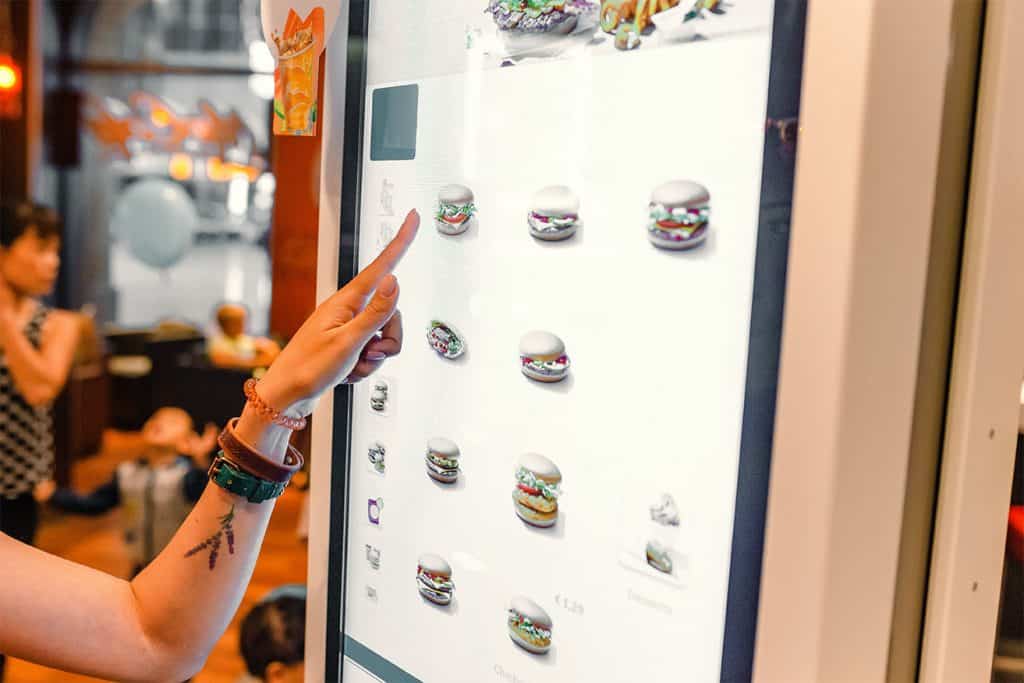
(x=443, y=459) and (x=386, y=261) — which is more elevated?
(x=386, y=261)

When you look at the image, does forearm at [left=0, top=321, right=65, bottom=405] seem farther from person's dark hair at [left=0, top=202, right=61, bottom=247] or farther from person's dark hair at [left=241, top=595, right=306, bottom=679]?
person's dark hair at [left=241, top=595, right=306, bottom=679]

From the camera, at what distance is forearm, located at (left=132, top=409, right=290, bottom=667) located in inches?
26.6

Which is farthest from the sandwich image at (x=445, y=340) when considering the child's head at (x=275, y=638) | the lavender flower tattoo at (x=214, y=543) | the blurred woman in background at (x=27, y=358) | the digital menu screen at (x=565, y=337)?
the blurred woman in background at (x=27, y=358)

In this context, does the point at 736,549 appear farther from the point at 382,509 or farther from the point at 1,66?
the point at 1,66

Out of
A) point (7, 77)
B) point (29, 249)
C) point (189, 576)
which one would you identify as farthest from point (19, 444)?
point (189, 576)

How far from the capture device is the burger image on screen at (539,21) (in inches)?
21.4

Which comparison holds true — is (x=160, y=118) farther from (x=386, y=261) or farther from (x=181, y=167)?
(x=386, y=261)

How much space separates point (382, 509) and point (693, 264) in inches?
14.5

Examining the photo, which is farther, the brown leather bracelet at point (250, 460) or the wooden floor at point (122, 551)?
the wooden floor at point (122, 551)

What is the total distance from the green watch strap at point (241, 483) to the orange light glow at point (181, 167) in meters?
0.66

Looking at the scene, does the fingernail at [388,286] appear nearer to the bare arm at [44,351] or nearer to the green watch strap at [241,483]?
the green watch strap at [241,483]

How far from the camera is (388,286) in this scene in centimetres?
66

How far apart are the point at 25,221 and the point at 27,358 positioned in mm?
411

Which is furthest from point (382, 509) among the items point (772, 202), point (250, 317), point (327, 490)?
point (772, 202)
